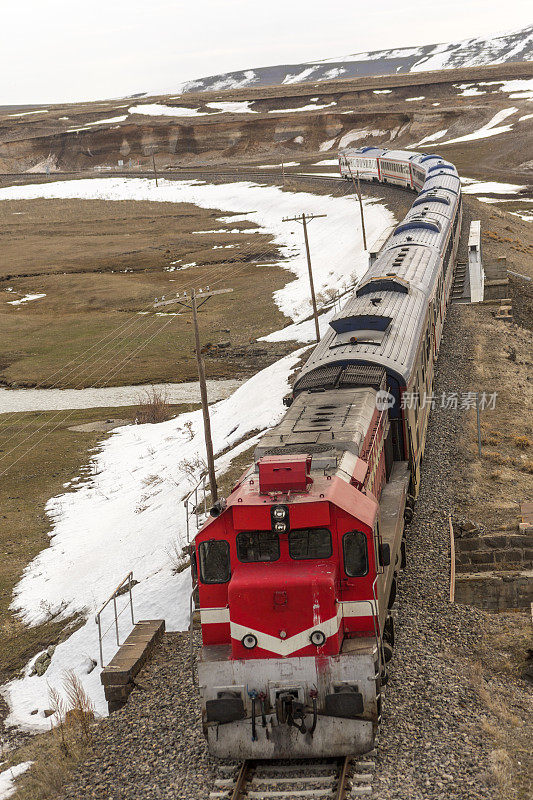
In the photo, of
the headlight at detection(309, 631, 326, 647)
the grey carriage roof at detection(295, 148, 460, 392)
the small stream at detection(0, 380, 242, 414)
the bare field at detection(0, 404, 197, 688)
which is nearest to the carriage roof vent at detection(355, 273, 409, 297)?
the grey carriage roof at detection(295, 148, 460, 392)

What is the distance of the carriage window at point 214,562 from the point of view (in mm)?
13414

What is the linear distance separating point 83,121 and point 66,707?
613 ft

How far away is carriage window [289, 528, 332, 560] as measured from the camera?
1305 cm

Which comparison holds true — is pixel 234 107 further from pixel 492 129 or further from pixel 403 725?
pixel 403 725

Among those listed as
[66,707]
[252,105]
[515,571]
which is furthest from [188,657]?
[252,105]

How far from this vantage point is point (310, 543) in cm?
1309

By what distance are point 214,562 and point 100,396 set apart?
126ft

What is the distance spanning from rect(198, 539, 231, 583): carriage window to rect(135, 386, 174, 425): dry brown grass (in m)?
30.7

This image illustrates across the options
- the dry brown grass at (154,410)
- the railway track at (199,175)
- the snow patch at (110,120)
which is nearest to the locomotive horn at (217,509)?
the dry brown grass at (154,410)

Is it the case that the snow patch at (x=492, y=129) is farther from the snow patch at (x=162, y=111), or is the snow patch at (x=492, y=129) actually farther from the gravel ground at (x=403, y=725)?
the gravel ground at (x=403, y=725)

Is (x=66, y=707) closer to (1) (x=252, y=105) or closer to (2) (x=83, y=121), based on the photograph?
(1) (x=252, y=105)

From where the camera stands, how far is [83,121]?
621 ft

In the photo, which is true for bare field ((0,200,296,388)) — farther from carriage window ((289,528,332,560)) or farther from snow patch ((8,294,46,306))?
carriage window ((289,528,332,560))

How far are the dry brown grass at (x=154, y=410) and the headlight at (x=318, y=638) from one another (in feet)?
104
